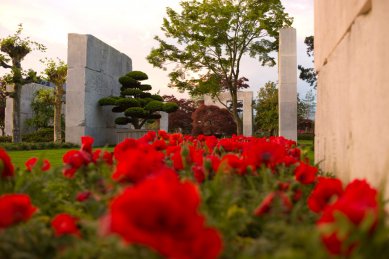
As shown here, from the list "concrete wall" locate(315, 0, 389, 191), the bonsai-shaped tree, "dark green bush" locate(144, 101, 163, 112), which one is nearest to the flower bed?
"concrete wall" locate(315, 0, 389, 191)

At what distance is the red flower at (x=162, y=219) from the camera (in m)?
0.63

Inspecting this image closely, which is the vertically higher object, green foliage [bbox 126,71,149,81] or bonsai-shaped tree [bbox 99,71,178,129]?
green foliage [bbox 126,71,149,81]

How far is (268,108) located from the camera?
27.6 metres

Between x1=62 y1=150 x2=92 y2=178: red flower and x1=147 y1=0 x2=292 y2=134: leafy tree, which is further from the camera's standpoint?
x1=147 y1=0 x2=292 y2=134: leafy tree

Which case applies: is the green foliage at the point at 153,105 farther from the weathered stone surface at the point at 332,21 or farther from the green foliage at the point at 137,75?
the weathered stone surface at the point at 332,21

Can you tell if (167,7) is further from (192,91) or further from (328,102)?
(328,102)

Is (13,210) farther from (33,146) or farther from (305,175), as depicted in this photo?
(33,146)

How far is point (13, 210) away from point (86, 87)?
1359 cm

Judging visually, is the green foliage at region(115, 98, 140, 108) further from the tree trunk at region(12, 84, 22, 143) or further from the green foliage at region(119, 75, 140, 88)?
the tree trunk at region(12, 84, 22, 143)

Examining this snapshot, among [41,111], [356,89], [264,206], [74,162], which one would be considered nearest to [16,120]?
[41,111]

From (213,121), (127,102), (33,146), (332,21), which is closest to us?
(332,21)

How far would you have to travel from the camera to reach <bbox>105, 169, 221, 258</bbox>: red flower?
2.06 feet

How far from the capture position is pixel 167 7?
18.1 metres

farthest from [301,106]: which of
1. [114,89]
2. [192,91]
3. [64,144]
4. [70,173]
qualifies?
[70,173]
